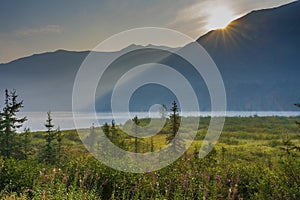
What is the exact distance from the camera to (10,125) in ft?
42.2

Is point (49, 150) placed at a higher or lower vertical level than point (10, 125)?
lower

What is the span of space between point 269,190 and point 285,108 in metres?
167

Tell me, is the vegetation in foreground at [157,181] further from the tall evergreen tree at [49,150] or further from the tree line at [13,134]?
the tree line at [13,134]

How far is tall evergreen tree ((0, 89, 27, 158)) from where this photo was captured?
12.8m

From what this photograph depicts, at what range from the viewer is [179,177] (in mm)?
7004

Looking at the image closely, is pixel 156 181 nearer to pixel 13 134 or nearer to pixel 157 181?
pixel 157 181

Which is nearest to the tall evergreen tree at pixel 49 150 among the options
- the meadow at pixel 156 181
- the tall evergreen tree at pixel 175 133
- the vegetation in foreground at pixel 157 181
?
the vegetation in foreground at pixel 157 181

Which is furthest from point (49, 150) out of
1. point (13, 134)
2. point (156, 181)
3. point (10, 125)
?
point (156, 181)

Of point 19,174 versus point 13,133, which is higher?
point 13,133

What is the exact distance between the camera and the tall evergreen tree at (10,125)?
41.9 ft

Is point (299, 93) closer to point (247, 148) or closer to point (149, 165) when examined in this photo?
point (247, 148)

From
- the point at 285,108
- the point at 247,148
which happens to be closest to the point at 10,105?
the point at 247,148

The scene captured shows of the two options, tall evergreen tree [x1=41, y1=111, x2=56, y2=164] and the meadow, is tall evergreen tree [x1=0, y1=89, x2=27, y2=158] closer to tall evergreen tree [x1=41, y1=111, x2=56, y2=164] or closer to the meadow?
tall evergreen tree [x1=41, y1=111, x2=56, y2=164]

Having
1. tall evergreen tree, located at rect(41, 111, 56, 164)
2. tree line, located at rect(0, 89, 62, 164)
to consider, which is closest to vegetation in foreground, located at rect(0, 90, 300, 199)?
tall evergreen tree, located at rect(41, 111, 56, 164)
